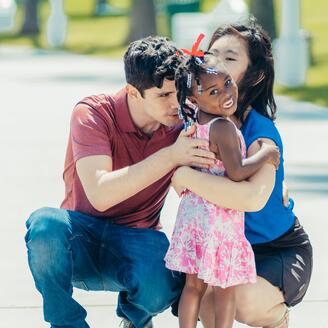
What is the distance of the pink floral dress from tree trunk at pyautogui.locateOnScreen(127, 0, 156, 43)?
22405 millimetres

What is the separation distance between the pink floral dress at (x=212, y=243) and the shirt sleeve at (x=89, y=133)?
0.43m

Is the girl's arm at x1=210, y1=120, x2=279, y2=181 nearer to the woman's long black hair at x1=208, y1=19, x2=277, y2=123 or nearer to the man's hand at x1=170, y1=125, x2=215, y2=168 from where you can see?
the man's hand at x1=170, y1=125, x2=215, y2=168

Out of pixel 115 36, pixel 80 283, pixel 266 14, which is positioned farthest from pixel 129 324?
pixel 115 36

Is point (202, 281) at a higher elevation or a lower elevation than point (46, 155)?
higher

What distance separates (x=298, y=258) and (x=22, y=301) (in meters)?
1.76

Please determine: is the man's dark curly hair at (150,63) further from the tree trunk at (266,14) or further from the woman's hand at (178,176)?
the tree trunk at (266,14)

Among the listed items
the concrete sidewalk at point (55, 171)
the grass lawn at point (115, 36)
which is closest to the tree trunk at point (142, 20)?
the grass lawn at point (115, 36)

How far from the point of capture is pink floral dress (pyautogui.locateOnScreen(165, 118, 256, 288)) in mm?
4379

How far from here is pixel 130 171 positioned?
453 cm

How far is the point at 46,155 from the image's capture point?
35.1ft

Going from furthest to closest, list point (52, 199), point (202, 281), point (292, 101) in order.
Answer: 1. point (292, 101)
2. point (52, 199)
3. point (202, 281)

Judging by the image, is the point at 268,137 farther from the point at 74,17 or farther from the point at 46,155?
the point at 74,17

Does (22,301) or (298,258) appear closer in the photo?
(298,258)

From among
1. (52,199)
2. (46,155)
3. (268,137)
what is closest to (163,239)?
(268,137)
